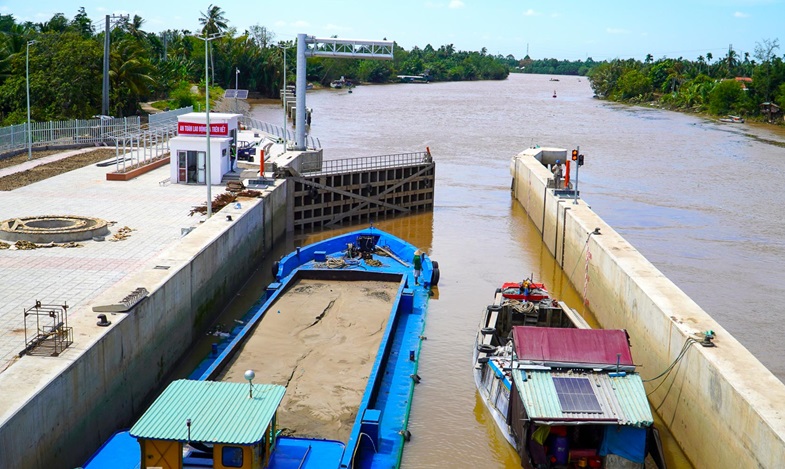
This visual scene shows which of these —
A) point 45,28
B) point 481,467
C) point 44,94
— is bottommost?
point 481,467

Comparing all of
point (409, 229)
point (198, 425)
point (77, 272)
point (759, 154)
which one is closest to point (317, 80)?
point (759, 154)

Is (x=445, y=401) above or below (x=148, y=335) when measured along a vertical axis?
below

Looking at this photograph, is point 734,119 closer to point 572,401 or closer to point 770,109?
point 770,109

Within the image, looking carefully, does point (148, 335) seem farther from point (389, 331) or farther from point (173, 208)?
point (173, 208)

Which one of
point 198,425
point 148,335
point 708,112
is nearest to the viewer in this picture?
point 198,425

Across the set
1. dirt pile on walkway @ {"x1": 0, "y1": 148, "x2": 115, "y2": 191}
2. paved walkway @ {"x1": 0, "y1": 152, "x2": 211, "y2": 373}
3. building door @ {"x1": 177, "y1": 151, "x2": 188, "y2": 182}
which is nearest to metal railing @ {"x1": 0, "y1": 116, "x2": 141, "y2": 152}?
dirt pile on walkway @ {"x1": 0, "y1": 148, "x2": 115, "y2": 191}

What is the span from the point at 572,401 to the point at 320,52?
34.7 metres

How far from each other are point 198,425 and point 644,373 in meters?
11.9

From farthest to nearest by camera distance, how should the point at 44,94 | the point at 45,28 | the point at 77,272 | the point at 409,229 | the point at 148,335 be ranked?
the point at 45,28 → the point at 44,94 → the point at 409,229 → the point at 77,272 → the point at 148,335

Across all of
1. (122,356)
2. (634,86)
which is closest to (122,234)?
(122,356)

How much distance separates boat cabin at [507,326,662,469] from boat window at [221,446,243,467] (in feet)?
17.9

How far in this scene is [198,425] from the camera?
11.8 meters

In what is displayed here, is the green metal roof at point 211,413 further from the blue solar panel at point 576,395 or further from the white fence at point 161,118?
the white fence at point 161,118

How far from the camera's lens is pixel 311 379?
17578 millimetres
